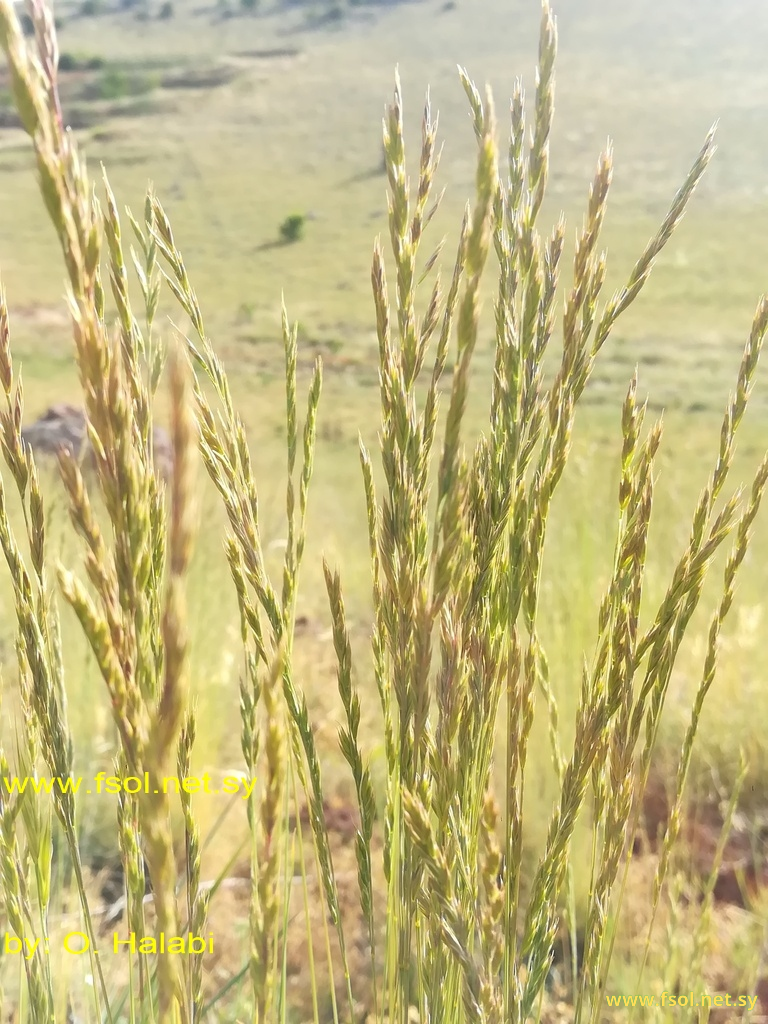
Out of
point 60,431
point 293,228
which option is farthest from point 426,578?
point 293,228

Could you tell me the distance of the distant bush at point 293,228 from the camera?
2469 cm

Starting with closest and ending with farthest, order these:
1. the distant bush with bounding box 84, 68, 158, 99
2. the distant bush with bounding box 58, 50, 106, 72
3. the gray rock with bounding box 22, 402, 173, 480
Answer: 1. the gray rock with bounding box 22, 402, 173, 480
2. the distant bush with bounding box 84, 68, 158, 99
3. the distant bush with bounding box 58, 50, 106, 72

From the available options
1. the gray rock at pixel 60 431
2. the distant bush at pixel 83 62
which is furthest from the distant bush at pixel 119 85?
the gray rock at pixel 60 431

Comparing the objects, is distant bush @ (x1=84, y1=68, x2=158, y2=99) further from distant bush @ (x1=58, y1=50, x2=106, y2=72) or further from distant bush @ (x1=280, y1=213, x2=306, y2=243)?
distant bush @ (x1=280, y1=213, x2=306, y2=243)

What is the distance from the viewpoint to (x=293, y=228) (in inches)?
976

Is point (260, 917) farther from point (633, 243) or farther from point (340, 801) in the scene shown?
point (633, 243)

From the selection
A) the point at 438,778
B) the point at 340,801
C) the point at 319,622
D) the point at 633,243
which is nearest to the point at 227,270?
the point at 633,243

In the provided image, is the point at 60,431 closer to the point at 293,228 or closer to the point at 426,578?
the point at 426,578

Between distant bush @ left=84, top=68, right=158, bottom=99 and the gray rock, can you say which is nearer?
the gray rock

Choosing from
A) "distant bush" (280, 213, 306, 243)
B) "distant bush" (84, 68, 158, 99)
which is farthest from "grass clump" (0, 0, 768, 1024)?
"distant bush" (84, 68, 158, 99)

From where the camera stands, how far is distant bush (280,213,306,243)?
24688 millimetres

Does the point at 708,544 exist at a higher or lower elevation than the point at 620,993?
higher

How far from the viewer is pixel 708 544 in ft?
1.97

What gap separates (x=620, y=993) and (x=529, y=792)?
57 cm
